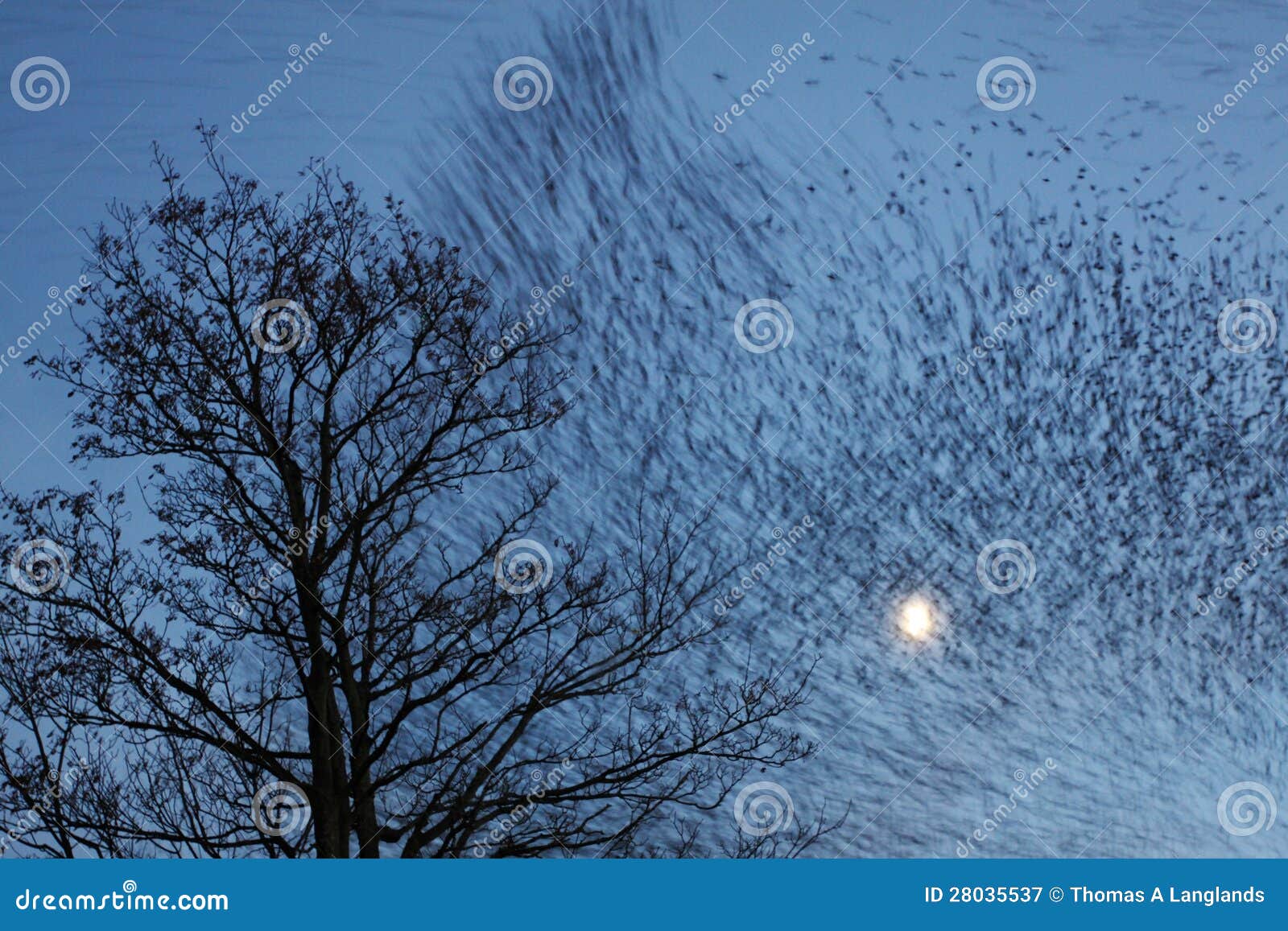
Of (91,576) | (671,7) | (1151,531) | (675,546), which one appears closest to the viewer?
(91,576)

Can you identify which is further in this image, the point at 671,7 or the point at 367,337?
the point at 671,7

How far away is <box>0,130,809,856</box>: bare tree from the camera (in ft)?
18.5

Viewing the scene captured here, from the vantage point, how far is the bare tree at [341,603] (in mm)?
5652

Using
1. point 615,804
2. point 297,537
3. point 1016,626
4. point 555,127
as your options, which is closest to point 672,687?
point 615,804

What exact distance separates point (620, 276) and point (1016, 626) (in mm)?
3061

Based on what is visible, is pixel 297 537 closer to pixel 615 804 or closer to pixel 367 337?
pixel 367 337

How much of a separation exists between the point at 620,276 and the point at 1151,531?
3.49m

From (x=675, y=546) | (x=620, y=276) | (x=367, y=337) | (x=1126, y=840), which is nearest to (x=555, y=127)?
(x=620, y=276)

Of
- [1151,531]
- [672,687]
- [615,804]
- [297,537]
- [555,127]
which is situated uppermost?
[555,127]

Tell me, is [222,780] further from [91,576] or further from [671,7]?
[671,7]

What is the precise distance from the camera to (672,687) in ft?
20.4

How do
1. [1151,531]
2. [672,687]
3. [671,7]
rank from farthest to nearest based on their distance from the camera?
1. [1151,531]
2. [671,7]
3. [672,687]

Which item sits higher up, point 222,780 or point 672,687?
point 672,687

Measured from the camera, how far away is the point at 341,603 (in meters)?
5.84
